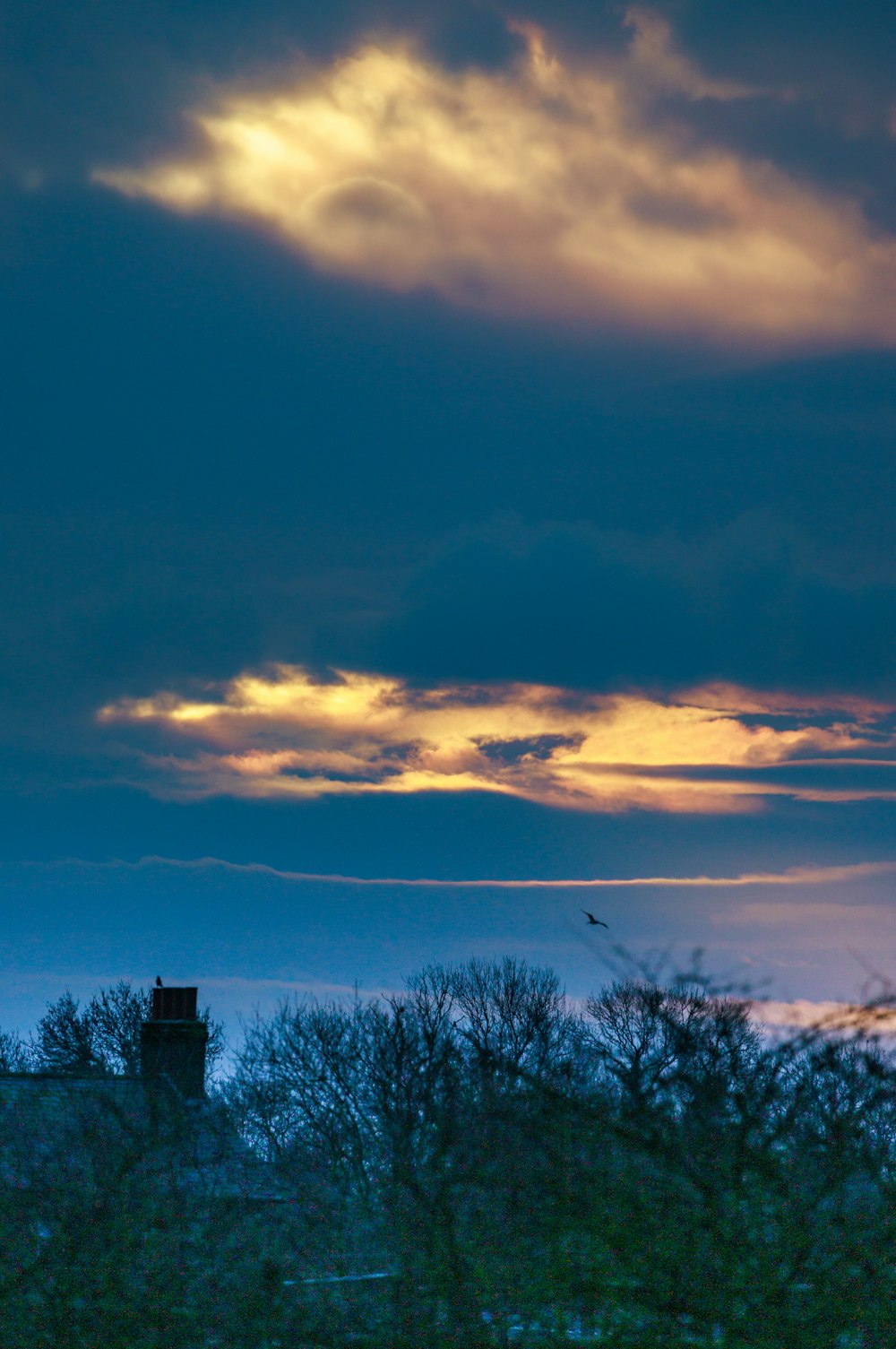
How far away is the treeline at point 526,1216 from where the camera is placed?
8969 mm

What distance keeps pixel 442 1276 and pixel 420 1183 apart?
984 mm

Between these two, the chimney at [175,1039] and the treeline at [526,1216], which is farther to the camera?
the chimney at [175,1039]

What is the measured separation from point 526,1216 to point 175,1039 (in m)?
14.3

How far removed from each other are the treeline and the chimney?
9.24 meters

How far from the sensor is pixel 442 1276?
990 cm

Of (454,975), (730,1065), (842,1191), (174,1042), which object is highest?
(454,975)

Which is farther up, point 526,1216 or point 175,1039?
point 175,1039

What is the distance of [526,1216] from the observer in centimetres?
996

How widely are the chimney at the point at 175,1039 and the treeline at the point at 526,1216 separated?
30.3 feet

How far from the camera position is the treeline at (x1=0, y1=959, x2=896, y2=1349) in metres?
8.97

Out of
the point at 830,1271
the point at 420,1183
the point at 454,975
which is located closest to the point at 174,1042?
the point at 420,1183

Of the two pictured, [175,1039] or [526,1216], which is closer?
[526,1216]

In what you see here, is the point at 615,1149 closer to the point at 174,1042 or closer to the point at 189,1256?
the point at 189,1256

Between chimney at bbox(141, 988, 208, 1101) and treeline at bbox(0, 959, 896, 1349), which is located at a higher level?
chimney at bbox(141, 988, 208, 1101)
